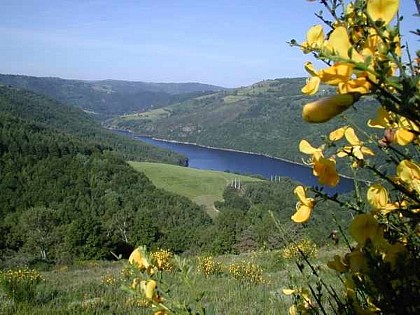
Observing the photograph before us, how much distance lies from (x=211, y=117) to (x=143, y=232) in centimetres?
12794

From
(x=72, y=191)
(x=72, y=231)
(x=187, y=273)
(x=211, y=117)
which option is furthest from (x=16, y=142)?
(x=211, y=117)

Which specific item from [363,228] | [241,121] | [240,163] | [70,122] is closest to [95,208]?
[363,228]

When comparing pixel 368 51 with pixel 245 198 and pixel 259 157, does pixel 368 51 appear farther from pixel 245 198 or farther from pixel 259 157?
pixel 259 157

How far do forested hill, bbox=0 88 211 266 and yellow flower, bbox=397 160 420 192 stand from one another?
103ft

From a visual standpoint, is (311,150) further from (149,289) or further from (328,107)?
(149,289)

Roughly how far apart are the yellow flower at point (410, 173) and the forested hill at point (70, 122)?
360 feet

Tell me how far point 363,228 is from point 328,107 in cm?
28

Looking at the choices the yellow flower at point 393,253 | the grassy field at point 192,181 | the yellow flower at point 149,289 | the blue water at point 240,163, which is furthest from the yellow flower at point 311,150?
the blue water at point 240,163

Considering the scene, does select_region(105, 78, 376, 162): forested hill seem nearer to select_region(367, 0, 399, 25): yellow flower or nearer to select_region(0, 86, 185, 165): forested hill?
select_region(0, 86, 185, 165): forested hill

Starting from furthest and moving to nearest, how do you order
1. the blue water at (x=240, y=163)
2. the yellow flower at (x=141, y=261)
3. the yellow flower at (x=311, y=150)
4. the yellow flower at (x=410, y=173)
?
1. the blue water at (x=240, y=163)
2. the yellow flower at (x=141, y=261)
3. the yellow flower at (x=311, y=150)
4. the yellow flower at (x=410, y=173)

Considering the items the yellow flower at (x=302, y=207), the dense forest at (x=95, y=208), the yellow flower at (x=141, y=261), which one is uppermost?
the yellow flower at (x=302, y=207)

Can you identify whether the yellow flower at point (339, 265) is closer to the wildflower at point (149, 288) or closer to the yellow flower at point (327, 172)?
the yellow flower at point (327, 172)

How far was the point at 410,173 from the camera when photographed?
83cm

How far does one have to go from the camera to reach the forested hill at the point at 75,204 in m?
36.2
